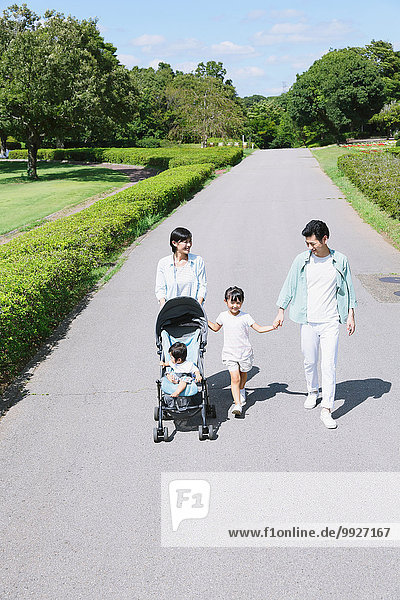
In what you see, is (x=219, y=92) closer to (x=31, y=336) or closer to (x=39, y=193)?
(x=39, y=193)

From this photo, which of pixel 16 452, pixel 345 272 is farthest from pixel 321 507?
pixel 16 452

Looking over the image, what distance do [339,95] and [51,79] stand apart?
4069 centimetres

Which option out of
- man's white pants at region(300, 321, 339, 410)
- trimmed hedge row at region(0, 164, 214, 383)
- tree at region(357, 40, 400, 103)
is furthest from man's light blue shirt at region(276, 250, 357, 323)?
tree at region(357, 40, 400, 103)

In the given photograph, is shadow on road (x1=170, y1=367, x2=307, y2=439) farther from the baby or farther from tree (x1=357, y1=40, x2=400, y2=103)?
tree (x1=357, y1=40, x2=400, y2=103)

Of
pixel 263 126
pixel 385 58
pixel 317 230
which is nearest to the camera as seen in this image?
pixel 317 230

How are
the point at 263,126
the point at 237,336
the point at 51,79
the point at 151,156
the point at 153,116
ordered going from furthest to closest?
the point at 263,126 → the point at 153,116 → the point at 151,156 → the point at 51,79 → the point at 237,336

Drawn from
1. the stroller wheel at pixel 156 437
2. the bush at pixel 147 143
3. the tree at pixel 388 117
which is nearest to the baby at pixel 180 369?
the stroller wheel at pixel 156 437

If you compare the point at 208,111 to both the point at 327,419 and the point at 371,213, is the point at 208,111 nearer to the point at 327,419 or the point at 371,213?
the point at 371,213

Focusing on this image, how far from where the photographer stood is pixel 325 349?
5297mm

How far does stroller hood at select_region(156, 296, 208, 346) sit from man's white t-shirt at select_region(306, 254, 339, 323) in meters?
1.08

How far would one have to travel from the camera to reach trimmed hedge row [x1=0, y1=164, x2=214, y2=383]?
6.77 meters

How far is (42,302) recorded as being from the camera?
7570 millimetres

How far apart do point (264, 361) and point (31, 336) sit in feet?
10.6

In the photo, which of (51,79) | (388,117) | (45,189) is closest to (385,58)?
(388,117)
